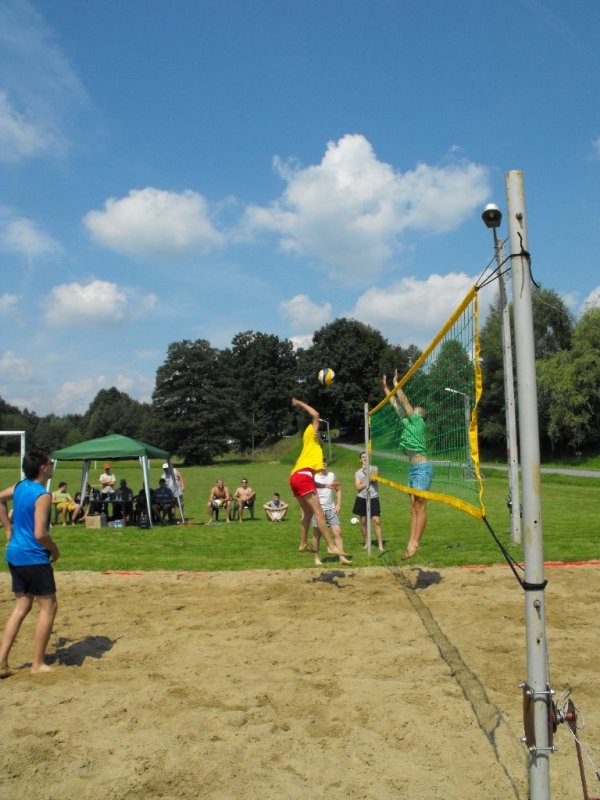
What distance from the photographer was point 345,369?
7294 cm

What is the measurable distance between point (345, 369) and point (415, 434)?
65929 millimetres

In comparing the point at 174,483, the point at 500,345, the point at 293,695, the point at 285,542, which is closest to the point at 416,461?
the point at 293,695

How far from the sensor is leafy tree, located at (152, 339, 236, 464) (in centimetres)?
7069

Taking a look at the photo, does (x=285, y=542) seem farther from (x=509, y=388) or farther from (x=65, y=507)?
(x=65, y=507)

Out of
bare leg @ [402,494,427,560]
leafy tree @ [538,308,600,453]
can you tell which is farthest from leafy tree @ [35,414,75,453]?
bare leg @ [402,494,427,560]

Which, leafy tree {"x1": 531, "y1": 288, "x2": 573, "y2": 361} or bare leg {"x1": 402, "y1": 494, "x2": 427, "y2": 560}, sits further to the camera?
leafy tree {"x1": 531, "y1": 288, "x2": 573, "y2": 361}

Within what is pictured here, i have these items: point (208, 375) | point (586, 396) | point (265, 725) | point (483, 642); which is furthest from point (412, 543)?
point (208, 375)

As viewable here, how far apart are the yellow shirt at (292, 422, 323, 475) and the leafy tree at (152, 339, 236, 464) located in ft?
206

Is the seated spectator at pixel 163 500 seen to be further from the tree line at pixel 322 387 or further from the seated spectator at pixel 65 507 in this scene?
the tree line at pixel 322 387

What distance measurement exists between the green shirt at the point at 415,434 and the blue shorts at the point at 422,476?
15cm

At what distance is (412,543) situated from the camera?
24.3 ft

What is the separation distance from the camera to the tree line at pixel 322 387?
135ft

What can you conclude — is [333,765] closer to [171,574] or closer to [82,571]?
[171,574]

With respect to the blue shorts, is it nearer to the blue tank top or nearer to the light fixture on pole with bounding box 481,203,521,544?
the light fixture on pole with bounding box 481,203,521,544
